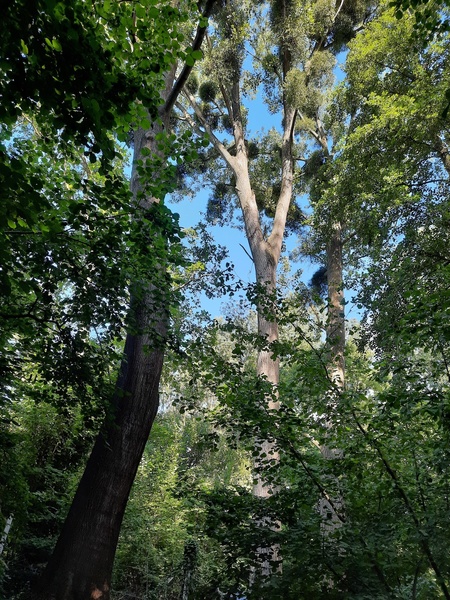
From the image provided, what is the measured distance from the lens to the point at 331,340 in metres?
3.49

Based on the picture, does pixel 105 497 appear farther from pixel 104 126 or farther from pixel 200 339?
pixel 104 126

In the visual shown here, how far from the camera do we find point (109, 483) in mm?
3441

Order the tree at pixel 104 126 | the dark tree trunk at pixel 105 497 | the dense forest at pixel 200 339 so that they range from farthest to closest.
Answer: the dark tree trunk at pixel 105 497, the dense forest at pixel 200 339, the tree at pixel 104 126

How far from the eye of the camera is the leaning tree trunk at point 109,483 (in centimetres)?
302

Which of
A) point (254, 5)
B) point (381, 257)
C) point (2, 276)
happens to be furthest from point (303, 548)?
point (254, 5)

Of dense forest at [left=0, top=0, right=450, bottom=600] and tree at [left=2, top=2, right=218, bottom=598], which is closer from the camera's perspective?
tree at [left=2, top=2, right=218, bottom=598]

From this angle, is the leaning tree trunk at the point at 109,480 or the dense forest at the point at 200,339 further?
the leaning tree trunk at the point at 109,480

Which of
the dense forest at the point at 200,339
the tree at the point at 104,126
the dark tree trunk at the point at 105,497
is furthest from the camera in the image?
the dark tree trunk at the point at 105,497

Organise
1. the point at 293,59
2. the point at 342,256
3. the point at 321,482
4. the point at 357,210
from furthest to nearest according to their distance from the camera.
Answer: the point at 293,59 → the point at 342,256 → the point at 357,210 → the point at 321,482

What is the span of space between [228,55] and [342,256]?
18.1 feet

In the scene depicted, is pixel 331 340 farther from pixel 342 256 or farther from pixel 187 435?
pixel 187 435

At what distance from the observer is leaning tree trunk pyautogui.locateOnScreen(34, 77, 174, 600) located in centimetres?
302

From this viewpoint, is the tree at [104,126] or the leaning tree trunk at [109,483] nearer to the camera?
the tree at [104,126]

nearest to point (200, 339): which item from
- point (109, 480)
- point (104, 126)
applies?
point (109, 480)
